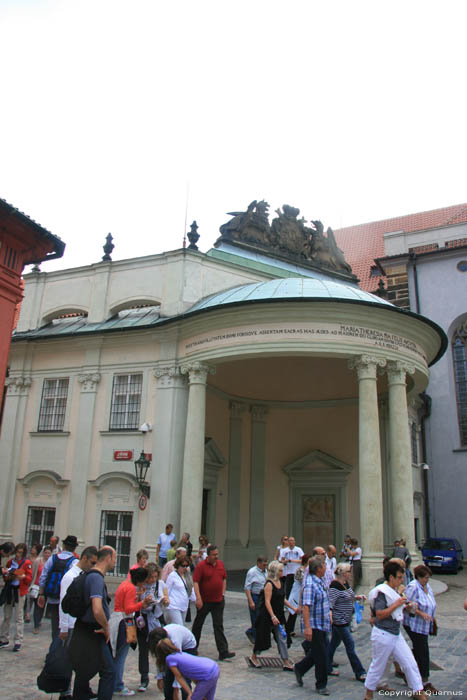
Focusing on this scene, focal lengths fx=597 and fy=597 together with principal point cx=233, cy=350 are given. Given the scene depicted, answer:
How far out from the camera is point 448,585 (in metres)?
18.6

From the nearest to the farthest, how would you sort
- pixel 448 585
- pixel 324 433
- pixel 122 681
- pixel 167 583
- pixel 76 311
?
1. pixel 122 681
2. pixel 167 583
3. pixel 448 585
4. pixel 76 311
5. pixel 324 433

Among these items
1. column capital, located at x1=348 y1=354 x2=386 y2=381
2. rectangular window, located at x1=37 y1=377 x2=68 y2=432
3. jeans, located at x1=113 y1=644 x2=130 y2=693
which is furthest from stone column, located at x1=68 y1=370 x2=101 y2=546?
jeans, located at x1=113 y1=644 x2=130 y2=693

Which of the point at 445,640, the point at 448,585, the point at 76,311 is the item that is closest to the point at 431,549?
the point at 448,585

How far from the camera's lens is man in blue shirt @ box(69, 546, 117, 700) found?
5348 millimetres

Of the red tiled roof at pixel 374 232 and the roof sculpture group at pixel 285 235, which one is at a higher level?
the red tiled roof at pixel 374 232

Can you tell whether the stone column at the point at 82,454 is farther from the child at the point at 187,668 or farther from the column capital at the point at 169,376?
the child at the point at 187,668

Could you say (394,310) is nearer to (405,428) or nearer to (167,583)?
(405,428)

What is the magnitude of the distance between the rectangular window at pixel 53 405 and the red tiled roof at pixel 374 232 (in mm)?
19593

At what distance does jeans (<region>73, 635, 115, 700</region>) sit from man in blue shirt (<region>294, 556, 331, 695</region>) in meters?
2.49

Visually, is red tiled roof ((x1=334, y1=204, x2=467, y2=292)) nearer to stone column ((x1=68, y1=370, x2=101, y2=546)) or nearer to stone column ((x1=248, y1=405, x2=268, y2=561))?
stone column ((x1=248, y1=405, x2=268, y2=561))

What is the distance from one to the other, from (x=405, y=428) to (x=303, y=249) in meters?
10.4

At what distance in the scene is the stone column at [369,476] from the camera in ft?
48.5

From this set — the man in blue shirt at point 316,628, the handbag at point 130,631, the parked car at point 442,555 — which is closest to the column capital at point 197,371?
the man in blue shirt at point 316,628

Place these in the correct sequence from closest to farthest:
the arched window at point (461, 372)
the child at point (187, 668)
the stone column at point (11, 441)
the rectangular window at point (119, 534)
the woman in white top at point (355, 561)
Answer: the child at point (187, 668) → the woman in white top at point (355, 561) → the rectangular window at point (119, 534) → the stone column at point (11, 441) → the arched window at point (461, 372)
